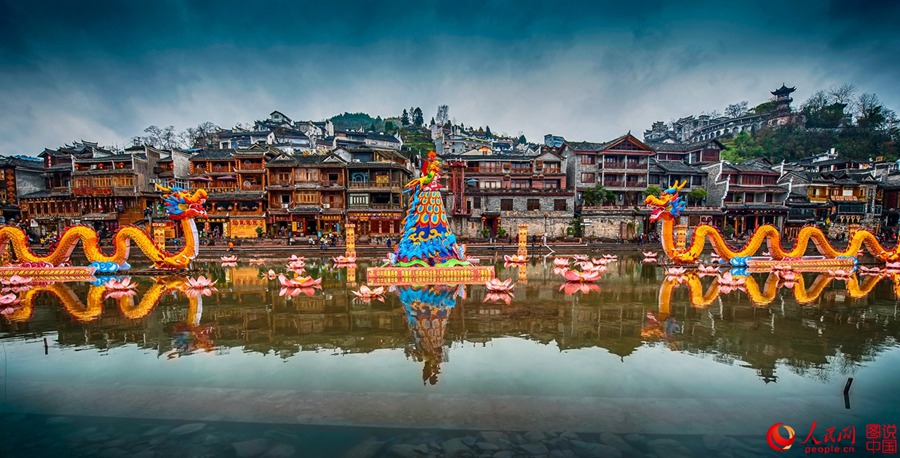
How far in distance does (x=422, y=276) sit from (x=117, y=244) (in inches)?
601

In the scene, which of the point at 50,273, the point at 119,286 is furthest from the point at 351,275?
the point at 50,273

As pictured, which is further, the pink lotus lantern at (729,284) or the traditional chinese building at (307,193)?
the traditional chinese building at (307,193)

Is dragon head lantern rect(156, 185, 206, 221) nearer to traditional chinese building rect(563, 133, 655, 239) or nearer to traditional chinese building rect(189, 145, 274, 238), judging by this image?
traditional chinese building rect(189, 145, 274, 238)

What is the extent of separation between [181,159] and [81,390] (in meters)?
42.5

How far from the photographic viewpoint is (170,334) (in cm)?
1033

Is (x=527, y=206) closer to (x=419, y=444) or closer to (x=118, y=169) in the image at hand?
(x=419, y=444)

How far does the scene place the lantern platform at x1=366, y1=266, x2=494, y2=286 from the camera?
Answer: 55.4 feet

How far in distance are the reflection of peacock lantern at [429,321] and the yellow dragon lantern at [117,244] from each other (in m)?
12.6

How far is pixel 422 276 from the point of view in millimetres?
16922

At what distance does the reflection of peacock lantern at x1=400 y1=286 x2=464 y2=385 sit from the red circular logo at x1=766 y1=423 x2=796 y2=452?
5.17 m

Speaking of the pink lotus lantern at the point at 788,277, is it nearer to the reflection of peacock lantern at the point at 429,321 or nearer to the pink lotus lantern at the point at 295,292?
the reflection of peacock lantern at the point at 429,321

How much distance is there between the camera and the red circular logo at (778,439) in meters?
5.54

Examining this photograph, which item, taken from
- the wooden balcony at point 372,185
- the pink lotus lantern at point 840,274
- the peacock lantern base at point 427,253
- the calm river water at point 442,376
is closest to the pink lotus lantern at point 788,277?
the pink lotus lantern at point 840,274

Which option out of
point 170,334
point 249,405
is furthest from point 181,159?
point 249,405
